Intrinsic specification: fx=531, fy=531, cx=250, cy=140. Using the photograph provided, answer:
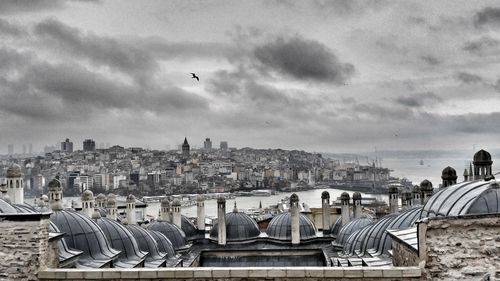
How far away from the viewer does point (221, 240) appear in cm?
2175

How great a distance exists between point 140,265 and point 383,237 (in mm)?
6249

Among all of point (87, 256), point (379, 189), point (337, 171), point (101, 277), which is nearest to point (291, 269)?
point (101, 277)

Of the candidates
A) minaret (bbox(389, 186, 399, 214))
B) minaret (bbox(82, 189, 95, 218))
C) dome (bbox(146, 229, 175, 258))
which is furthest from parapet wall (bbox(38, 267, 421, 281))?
minaret (bbox(389, 186, 399, 214))

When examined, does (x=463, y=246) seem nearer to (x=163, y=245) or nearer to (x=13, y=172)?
(x=163, y=245)

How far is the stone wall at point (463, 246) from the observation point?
6.29 meters

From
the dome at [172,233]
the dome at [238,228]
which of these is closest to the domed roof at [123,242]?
the dome at [172,233]

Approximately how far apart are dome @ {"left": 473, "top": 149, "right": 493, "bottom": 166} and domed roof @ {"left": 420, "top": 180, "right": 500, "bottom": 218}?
22.2 feet

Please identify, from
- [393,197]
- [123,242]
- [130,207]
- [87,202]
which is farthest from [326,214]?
[123,242]

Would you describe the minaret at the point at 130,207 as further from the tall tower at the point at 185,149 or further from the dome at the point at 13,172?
the tall tower at the point at 185,149

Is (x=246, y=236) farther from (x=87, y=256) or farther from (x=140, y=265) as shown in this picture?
(x=87, y=256)

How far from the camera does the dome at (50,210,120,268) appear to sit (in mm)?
11797

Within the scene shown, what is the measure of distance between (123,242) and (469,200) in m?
9.37

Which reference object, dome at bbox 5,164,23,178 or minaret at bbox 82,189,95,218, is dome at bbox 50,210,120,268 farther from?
dome at bbox 5,164,23,178

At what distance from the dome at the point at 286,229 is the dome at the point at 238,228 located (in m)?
0.74
